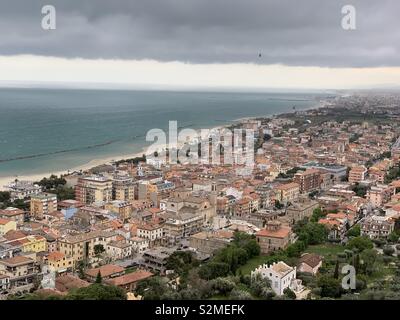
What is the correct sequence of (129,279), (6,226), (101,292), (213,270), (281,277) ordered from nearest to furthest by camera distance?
(101,292) → (281,277) → (129,279) → (213,270) → (6,226)

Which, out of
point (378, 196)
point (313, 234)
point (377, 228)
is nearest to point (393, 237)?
point (377, 228)

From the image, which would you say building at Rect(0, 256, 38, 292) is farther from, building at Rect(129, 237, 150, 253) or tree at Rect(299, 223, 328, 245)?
tree at Rect(299, 223, 328, 245)

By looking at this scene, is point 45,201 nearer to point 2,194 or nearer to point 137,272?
point 2,194

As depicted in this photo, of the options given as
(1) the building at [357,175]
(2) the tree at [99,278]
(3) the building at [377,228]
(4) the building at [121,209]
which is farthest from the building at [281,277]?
(1) the building at [357,175]

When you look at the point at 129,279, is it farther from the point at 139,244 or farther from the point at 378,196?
the point at 378,196

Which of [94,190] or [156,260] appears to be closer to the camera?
[156,260]

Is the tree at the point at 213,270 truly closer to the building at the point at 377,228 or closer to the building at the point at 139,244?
the building at the point at 139,244
